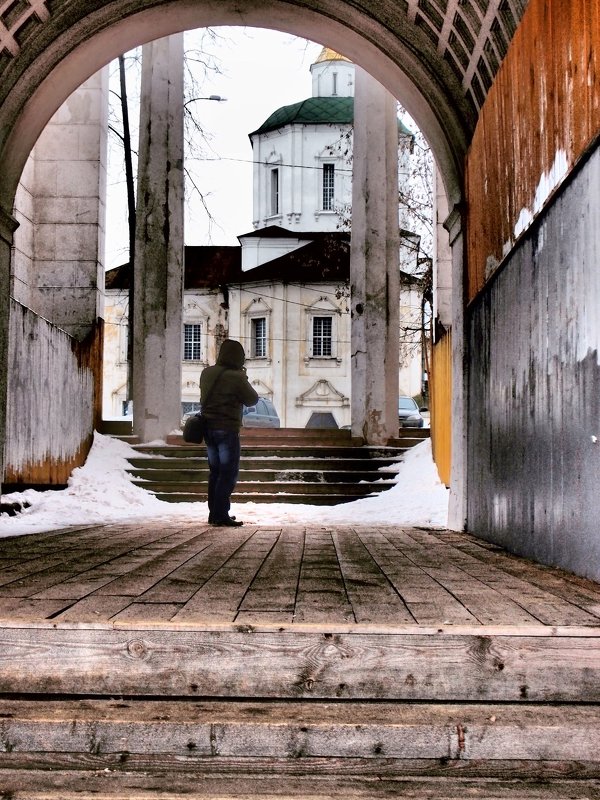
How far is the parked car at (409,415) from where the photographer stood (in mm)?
30188

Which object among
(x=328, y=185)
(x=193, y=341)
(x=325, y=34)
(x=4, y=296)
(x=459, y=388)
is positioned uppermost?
(x=328, y=185)

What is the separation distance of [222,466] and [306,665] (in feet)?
22.5

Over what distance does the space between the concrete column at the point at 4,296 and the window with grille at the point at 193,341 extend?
128 feet

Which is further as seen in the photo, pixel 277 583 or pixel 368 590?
pixel 277 583

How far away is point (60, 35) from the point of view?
8.30 m

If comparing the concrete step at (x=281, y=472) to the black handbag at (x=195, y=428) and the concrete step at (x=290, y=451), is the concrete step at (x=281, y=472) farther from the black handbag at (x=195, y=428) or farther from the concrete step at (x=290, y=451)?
the black handbag at (x=195, y=428)

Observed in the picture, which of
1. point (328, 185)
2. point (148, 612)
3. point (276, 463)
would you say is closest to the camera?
point (148, 612)

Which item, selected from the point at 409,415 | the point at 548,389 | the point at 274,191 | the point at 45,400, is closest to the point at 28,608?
the point at 548,389

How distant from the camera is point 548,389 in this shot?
19.2ft

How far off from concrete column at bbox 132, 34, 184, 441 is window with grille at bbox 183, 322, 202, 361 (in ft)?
98.9

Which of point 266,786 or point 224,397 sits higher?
point 224,397

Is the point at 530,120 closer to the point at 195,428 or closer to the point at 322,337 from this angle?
the point at 195,428

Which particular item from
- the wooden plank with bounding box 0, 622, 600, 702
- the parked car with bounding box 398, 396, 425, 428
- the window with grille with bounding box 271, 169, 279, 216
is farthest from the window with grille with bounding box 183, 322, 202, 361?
the wooden plank with bounding box 0, 622, 600, 702

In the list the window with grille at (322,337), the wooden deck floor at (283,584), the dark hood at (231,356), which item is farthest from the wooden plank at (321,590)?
the window with grille at (322,337)
